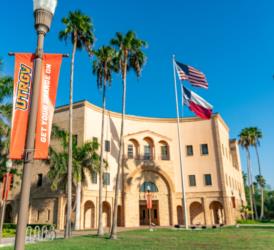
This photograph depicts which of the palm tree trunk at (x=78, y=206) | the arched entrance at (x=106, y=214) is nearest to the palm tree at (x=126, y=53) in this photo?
the palm tree trunk at (x=78, y=206)

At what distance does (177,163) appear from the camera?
1624 inches

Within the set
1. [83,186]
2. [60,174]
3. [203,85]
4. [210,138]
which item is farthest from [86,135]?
[210,138]

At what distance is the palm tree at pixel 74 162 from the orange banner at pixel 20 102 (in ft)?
62.1

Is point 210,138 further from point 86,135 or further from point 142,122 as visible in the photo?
point 86,135

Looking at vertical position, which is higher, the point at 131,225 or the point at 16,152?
the point at 16,152

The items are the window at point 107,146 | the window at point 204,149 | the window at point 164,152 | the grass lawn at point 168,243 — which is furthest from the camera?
the window at point 164,152

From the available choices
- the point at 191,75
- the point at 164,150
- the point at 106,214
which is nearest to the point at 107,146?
the point at 106,214

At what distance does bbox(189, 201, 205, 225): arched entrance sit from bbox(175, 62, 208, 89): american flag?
19107 mm

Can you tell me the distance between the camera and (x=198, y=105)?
27375 millimetres

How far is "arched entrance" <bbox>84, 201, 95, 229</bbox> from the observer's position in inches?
1315

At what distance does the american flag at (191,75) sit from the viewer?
92.3 feet

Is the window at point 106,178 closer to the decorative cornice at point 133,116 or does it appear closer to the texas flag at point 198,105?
the decorative cornice at point 133,116

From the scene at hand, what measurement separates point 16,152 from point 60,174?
22.6 metres

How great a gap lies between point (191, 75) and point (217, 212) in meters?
23.1
